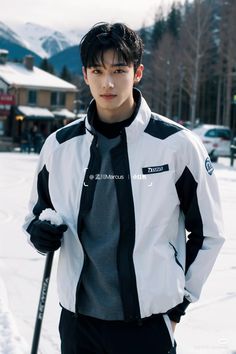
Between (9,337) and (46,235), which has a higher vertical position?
(46,235)

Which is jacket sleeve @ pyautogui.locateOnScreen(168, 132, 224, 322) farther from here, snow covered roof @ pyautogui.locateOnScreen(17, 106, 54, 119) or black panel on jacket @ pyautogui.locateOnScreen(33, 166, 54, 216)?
snow covered roof @ pyautogui.locateOnScreen(17, 106, 54, 119)

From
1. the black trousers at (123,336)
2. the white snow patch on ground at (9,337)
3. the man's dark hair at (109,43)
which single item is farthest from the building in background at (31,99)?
the black trousers at (123,336)

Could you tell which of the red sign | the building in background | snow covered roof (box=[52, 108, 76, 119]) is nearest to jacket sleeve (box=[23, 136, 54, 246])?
the red sign

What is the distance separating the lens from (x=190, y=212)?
7.41 feet

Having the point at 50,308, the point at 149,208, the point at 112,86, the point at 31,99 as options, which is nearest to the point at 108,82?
the point at 112,86

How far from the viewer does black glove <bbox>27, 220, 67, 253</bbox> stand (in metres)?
2.24

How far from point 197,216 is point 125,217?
0.87 ft

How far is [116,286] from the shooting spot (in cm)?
216

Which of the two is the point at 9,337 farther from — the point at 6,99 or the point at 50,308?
the point at 6,99

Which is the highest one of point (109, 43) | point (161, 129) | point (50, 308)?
point (109, 43)

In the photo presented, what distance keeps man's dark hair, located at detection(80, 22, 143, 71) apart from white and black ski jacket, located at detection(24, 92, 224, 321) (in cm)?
19

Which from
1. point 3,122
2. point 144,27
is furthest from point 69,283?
point 144,27

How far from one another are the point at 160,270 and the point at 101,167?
392mm

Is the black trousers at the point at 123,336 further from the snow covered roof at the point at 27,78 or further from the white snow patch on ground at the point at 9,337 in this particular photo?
the snow covered roof at the point at 27,78
